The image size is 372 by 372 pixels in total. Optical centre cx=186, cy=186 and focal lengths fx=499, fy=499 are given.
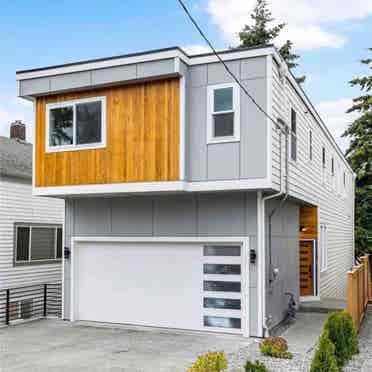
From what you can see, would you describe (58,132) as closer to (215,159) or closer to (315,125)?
(215,159)

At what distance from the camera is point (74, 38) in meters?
12.0

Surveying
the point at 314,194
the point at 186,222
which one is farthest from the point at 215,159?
the point at 314,194

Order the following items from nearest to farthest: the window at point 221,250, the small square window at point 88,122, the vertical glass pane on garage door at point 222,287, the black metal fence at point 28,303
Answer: the vertical glass pane on garage door at point 222,287 < the window at point 221,250 < the small square window at point 88,122 < the black metal fence at point 28,303

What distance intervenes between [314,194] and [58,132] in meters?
7.49

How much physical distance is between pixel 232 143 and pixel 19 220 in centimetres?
802

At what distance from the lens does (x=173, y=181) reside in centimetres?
970

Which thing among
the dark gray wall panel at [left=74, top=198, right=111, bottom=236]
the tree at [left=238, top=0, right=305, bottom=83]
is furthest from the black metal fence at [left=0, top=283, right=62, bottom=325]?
the tree at [left=238, top=0, right=305, bottom=83]

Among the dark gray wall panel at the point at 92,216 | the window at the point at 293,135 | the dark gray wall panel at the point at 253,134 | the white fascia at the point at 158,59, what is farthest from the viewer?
the window at the point at 293,135

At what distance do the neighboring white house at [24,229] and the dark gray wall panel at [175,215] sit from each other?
568 centimetres

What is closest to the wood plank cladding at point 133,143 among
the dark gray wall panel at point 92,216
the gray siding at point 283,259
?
the dark gray wall panel at point 92,216

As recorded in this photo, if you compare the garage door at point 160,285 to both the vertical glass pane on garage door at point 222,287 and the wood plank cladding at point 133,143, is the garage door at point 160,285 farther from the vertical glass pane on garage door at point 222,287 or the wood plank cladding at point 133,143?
the wood plank cladding at point 133,143

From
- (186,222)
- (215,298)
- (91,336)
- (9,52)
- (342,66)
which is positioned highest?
(342,66)

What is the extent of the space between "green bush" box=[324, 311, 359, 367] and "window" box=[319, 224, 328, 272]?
7386mm

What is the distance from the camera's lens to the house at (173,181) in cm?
975
